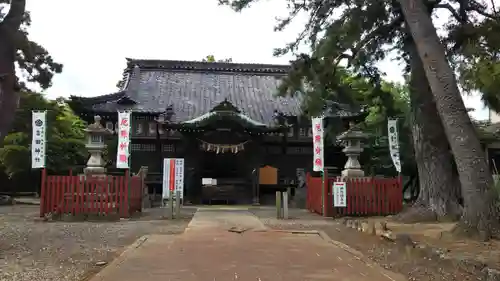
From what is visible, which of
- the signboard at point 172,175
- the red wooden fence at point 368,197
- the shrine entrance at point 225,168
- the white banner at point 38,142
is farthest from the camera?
the shrine entrance at point 225,168

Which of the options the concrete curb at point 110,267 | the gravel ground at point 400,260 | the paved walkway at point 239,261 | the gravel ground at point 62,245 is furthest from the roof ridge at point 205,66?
the concrete curb at point 110,267

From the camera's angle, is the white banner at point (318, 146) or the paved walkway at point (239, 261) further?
the white banner at point (318, 146)

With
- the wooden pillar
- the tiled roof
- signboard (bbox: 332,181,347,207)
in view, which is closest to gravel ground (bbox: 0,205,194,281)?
signboard (bbox: 332,181,347,207)

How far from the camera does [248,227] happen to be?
1083 cm

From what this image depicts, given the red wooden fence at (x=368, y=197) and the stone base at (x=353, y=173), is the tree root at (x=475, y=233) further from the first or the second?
the stone base at (x=353, y=173)

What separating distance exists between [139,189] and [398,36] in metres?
9.94

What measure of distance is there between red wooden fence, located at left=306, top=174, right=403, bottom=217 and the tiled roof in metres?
8.50

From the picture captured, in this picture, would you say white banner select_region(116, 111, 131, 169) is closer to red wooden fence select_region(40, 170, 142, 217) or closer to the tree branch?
red wooden fence select_region(40, 170, 142, 217)

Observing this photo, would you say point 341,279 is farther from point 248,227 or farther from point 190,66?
point 190,66

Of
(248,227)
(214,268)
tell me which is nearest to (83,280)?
(214,268)

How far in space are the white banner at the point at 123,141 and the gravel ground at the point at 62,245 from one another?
304cm

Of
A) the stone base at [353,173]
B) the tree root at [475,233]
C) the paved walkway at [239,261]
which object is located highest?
the stone base at [353,173]

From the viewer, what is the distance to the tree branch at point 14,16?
7.71m

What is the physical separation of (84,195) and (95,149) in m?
2.11
